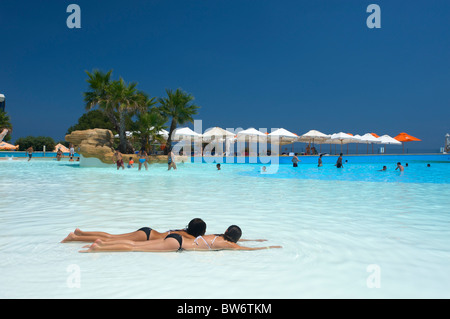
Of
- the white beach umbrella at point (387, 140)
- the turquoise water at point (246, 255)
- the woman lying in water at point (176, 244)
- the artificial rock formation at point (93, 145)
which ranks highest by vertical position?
the white beach umbrella at point (387, 140)

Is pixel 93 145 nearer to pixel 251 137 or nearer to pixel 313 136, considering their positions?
pixel 251 137

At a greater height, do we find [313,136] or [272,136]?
[313,136]

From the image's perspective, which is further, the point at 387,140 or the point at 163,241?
the point at 387,140

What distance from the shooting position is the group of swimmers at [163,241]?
13.8ft

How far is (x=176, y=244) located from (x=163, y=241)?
0.16 metres

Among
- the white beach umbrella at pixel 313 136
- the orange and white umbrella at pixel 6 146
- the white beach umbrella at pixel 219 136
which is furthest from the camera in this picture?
the orange and white umbrella at pixel 6 146

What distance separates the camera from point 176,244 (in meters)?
4.24

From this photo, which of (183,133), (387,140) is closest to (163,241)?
(183,133)

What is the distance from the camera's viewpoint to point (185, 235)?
4.47 meters

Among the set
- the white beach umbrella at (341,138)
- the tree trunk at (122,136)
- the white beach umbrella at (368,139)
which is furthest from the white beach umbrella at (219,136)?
the white beach umbrella at (368,139)

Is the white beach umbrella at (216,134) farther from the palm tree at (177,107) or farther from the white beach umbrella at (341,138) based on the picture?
the white beach umbrella at (341,138)
